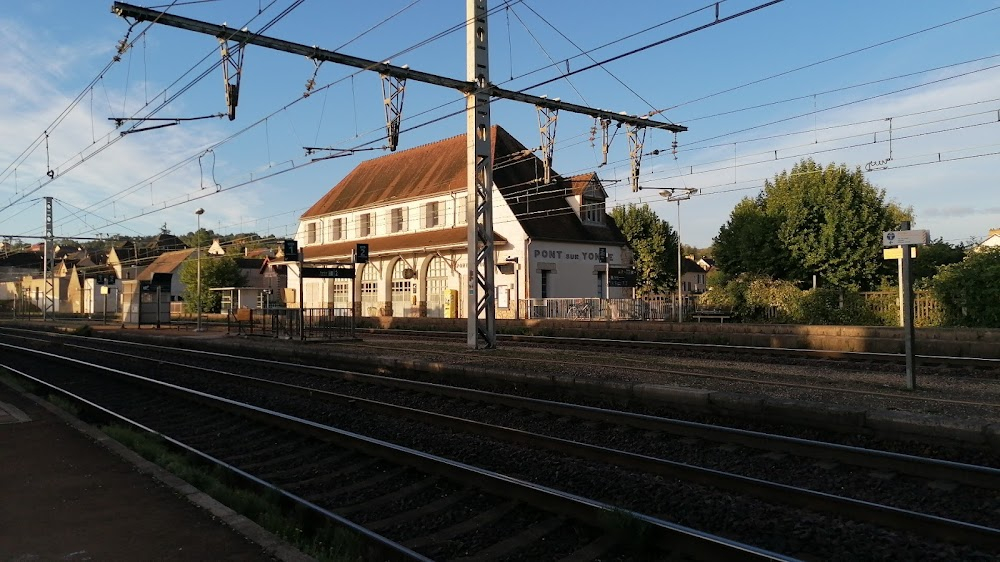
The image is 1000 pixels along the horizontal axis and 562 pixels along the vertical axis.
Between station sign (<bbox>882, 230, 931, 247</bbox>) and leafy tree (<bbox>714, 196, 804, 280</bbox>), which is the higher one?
leafy tree (<bbox>714, 196, 804, 280</bbox>)

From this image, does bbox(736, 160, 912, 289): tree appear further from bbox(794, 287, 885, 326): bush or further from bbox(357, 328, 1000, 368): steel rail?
bbox(357, 328, 1000, 368): steel rail

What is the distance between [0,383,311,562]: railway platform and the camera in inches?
183

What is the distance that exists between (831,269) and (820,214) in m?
2.95

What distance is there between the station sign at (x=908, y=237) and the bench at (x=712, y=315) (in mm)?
19605

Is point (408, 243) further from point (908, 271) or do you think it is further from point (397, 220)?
point (908, 271)

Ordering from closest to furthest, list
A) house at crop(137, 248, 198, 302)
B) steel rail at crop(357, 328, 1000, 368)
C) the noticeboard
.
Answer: steel rail at crop(357, 328, 1000, 368)
the noticeboard
house at crop(137, 248, 198, 302)

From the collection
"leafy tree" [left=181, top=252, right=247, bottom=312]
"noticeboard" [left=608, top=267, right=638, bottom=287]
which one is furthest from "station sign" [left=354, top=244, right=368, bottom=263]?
"leafy tree" [left=181, top=252, right=247, bottom=312]

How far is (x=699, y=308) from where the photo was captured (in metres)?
31.8

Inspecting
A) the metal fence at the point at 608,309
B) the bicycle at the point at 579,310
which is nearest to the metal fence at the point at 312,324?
the metal fence at the point at 608,309

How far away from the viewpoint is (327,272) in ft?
81.5

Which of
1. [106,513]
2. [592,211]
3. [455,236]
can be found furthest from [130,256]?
[106,513]

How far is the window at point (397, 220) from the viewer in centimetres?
4528

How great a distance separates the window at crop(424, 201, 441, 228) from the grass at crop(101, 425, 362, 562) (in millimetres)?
34755

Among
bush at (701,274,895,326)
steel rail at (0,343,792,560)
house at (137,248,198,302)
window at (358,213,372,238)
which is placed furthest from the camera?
house at (137,248,198,302)
